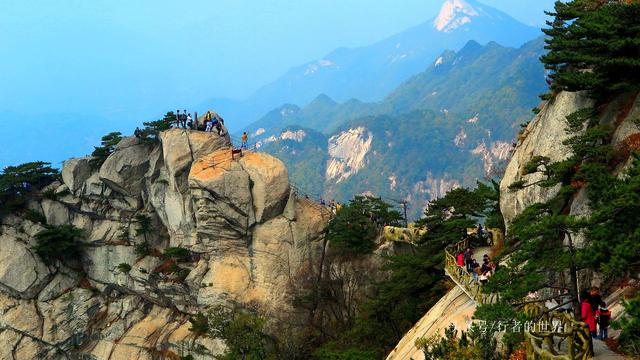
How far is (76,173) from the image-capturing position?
50.2 metres

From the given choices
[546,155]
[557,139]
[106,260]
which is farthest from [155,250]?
[557,139]

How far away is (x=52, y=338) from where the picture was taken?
46562 mm

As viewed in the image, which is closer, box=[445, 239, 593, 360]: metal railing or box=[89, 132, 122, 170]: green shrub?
box=[445, 239, 593, 360]: metal railing

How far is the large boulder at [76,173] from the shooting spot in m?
50.2

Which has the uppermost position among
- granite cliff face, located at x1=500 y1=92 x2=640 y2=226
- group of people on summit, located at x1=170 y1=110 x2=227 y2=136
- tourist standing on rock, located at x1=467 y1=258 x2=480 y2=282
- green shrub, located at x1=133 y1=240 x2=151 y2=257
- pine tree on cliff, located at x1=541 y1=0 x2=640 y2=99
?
group of people on summit, located at x1=170 y1=110 x2=227 y2=136

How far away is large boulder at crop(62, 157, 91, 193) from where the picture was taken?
165 feet

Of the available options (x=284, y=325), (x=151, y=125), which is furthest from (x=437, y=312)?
(x=151, y=125)

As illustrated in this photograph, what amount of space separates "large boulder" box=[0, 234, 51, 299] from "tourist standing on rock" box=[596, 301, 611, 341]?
4681cm

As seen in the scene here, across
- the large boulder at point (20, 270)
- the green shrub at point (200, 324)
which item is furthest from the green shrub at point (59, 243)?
the green shrub at point (200, 324)

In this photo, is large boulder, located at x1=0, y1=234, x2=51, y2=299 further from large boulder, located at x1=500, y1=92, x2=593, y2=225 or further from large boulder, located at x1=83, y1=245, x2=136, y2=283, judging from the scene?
large boulder, located at x1=500, y1=92, x2=593, y2=225

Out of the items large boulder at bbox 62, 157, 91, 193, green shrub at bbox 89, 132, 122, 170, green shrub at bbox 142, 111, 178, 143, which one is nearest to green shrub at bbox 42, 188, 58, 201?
large boulder at bbox 62, 157, 91, 193

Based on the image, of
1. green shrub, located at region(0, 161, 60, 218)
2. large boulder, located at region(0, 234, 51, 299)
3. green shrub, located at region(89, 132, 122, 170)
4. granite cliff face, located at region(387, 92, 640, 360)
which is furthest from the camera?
green shrub, located at region(89, 132, 122, 170)

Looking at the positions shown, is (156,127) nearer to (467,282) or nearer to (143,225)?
(143,225)

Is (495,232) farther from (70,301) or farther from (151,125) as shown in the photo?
(70,301)
